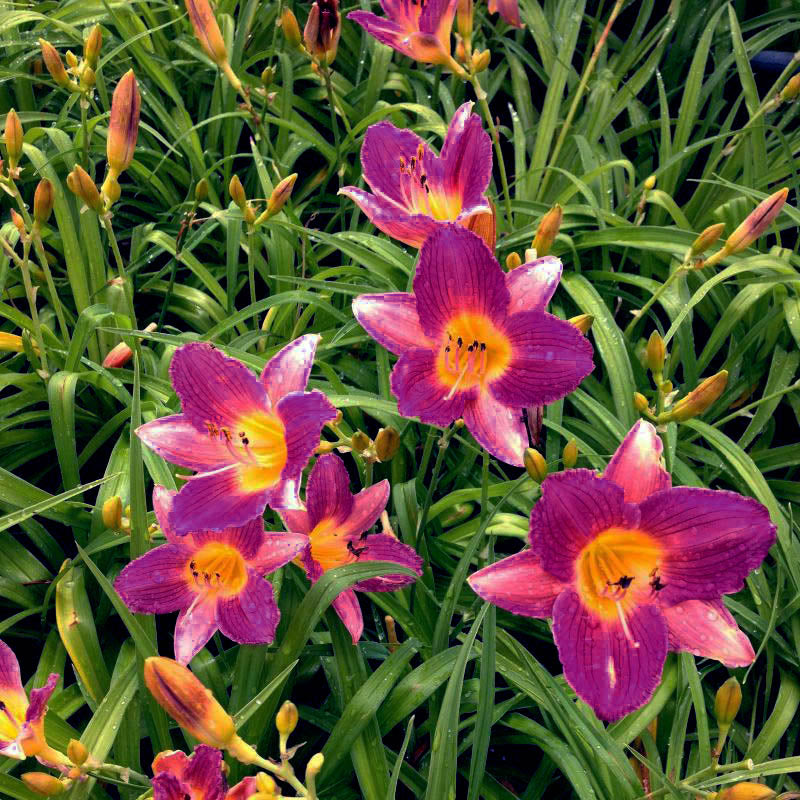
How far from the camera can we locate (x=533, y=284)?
1196 mm

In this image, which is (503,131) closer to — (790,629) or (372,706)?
(790,629)

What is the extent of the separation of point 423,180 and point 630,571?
734 millimetres

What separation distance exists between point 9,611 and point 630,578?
4.20ft

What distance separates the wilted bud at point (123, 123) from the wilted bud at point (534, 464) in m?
1.02

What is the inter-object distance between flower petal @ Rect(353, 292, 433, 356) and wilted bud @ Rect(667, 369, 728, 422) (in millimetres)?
423

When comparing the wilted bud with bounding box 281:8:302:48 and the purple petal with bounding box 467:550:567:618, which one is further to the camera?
the wilted bud with bounding box 281:8:302:48

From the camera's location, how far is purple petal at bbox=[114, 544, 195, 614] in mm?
1198

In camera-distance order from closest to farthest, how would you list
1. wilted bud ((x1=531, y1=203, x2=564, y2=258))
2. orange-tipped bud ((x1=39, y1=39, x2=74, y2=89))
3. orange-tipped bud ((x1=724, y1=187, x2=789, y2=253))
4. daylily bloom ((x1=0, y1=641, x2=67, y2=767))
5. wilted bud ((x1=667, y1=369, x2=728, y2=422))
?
daylily bloom ((x1=0, y1=641, x2=67, y2=767)) → wilted bud ((x1=667, y1=369, x2=728, y2=422)) → wilted bud ((x1=531, y1=203, x2=564, y2=258)) → orange-tipped bud ((x1=724, y1=187, x2=789, y2=253)) → orange-tipped bud ((x1=39, y1=39, x2=74, y2=89))

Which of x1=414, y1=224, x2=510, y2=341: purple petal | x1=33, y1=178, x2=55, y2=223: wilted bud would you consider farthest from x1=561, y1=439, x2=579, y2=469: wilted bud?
x1=33, y1=178, x2=55, y2=223: wilted bud

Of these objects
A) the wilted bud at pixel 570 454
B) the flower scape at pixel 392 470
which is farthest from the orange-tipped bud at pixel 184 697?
the wilted bud at pixel 570 454

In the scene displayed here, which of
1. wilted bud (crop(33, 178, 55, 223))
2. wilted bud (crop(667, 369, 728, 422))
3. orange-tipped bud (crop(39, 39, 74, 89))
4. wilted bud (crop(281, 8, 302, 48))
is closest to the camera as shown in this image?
wilted bud (crop(667, 369, 728, 422))

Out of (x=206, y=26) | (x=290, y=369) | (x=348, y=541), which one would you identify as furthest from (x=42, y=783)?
(x=206, y=26)

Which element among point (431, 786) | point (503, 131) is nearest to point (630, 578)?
point (431, 786)

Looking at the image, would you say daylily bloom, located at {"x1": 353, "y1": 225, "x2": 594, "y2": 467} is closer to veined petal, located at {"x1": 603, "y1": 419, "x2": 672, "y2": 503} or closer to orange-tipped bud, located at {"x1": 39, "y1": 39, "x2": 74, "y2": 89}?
veined petal, located at {"x1": 603, "y1": 419, "x2": 672, "y2": 503}
